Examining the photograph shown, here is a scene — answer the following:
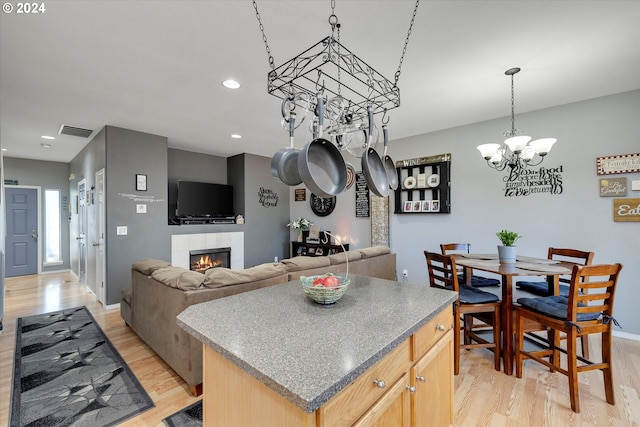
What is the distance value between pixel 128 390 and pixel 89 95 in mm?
2872

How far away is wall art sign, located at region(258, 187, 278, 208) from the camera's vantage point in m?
6.12

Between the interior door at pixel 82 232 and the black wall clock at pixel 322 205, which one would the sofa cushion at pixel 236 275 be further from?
the interior door at pixel 82 232

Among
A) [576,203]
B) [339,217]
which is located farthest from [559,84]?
[339,217]

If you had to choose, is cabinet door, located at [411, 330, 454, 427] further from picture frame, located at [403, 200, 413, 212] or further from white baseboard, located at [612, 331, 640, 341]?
picture frame, located at [403, 200, 413, 212]

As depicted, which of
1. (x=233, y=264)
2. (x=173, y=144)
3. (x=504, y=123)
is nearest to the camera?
(x=504, y=123)

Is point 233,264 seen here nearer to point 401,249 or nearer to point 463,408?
point 401,249

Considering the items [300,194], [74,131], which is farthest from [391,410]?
[300,194]

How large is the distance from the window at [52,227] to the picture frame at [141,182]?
3978mm

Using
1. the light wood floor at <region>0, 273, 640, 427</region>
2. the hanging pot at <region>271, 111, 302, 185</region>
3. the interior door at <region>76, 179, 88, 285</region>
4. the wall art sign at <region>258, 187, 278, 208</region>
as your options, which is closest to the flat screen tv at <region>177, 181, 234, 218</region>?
the wall art sign at <region>258, 187, 278, 208</region>

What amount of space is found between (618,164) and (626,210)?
0.49m

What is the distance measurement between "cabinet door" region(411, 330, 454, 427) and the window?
834 centimetres

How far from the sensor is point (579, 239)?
325 centimetres

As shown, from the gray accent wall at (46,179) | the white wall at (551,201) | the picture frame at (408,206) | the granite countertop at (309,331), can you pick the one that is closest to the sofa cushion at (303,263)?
the granite countertop at (309,331)

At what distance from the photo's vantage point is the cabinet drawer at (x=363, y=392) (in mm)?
797
